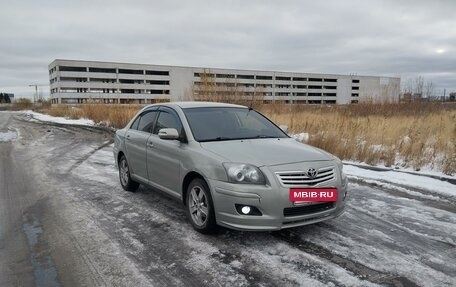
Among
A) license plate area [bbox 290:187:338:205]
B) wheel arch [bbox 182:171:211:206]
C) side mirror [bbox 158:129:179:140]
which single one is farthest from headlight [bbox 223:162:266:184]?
side mirror [bbox 158:129:179:140]

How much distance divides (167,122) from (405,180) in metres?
4.72

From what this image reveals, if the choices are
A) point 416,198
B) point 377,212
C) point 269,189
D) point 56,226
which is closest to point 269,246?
point 269,189

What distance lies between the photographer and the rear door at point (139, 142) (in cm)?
611

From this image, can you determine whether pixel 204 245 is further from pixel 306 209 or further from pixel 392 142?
pixel 392 142

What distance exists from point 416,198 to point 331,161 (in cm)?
255

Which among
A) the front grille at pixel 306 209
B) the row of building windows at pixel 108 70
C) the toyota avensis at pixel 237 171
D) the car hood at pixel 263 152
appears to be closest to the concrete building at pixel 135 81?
the row of building windows at pixel 108 70

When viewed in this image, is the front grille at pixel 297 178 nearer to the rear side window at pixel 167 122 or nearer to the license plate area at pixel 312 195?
the license plate area at pixel 312 195

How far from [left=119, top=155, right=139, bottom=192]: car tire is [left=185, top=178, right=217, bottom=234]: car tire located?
2175mm

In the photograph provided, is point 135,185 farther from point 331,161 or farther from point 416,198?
point 416,198

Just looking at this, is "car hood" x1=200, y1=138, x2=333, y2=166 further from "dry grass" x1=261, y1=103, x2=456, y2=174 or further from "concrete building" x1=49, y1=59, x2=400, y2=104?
"concrete building" x1=49, y1=59, x2=400, y2=104

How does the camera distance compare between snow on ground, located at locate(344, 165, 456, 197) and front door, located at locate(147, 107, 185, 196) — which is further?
snow on ground, located at locate(344, 165, 456, 197)

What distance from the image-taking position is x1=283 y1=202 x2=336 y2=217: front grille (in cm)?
411

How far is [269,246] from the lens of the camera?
4.24 metres

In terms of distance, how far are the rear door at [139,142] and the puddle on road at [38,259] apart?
168 cm
